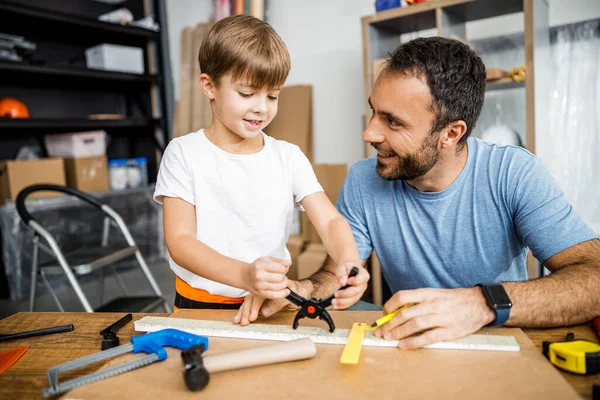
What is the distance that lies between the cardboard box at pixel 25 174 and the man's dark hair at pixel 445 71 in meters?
3.02

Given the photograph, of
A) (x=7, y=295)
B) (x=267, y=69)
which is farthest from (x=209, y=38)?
(x=7, y=295)

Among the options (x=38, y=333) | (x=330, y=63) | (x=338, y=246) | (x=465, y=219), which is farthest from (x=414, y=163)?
(x=330, y=63)

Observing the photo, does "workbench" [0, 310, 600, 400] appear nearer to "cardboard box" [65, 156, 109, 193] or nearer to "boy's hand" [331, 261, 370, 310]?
"boy's hand" [331, 261, 370, 310]

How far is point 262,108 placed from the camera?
1110 millimetres

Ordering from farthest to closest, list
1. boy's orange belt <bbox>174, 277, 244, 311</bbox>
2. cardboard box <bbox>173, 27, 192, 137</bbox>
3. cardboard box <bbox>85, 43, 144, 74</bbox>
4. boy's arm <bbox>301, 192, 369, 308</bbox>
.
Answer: cardboard box <bbox>173, 27, 192, 137</bbox> < cardboard box <bbox>85, 43, 144, 74</bbox> < boy's orange belt <bbox>174, 277, 244, 311</bbox> < boy's arm <bbox>301, 192, 369, 308</bbox>

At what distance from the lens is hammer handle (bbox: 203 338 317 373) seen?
75cm

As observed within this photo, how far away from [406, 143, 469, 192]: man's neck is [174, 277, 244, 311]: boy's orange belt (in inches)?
25.0

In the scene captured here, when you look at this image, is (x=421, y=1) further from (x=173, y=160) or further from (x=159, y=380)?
(x=159, y=380)

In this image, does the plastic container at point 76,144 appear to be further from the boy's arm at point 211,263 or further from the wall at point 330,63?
the boy's arm at point 211,263

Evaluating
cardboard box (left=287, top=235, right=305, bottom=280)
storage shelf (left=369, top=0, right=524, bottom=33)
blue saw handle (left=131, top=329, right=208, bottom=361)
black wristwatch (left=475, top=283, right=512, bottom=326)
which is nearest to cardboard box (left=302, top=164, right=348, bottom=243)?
cardboard box (left=287, top=235, right=305, bottom=280)

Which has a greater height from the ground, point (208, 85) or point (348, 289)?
point (208, 85)

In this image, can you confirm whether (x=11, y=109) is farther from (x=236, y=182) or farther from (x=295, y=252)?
(x=236, y=182)

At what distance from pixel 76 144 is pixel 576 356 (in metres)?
3.78

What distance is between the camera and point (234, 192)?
1.18 m
